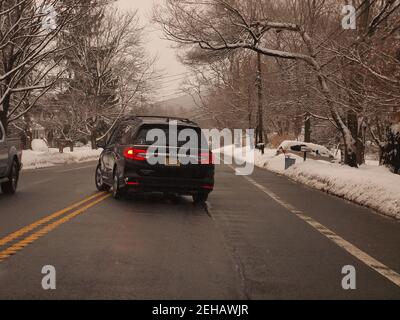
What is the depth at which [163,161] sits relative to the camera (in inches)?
433

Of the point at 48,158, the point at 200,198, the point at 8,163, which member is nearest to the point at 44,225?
the point at 200,198

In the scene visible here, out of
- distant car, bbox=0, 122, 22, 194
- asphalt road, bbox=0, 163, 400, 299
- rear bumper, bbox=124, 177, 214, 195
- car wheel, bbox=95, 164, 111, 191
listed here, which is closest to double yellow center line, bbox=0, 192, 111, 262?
asphalt road, bbox=0, 163, 400, 299

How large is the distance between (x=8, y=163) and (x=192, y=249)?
7721mm

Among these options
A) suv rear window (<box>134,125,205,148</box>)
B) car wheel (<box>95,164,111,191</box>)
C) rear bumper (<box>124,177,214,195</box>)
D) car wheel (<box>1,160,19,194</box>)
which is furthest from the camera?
car wheel (<box>95,164,111,191</box>)

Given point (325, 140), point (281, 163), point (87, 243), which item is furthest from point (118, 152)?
point (325, 140)

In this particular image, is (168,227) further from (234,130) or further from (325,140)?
(234,130)

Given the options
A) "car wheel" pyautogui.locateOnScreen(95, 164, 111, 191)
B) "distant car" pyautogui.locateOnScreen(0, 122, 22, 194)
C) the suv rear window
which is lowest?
"car wheel" pyautogui.locateOnScreen(95, 164, 111, 191)

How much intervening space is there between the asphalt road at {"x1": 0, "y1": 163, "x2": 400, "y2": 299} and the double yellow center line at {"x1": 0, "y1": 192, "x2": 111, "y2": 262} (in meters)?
0.01

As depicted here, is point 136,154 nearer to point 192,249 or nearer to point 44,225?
point 44,225

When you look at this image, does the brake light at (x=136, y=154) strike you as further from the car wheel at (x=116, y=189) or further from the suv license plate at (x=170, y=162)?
the car wheel at (x=116, y=189)

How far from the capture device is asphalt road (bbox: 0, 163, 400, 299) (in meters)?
4.98

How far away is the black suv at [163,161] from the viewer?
1099 centimetres

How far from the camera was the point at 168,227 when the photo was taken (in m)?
8.47

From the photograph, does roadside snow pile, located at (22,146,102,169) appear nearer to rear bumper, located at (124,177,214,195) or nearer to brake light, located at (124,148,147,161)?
brake light, located at (124,148,147,161)
